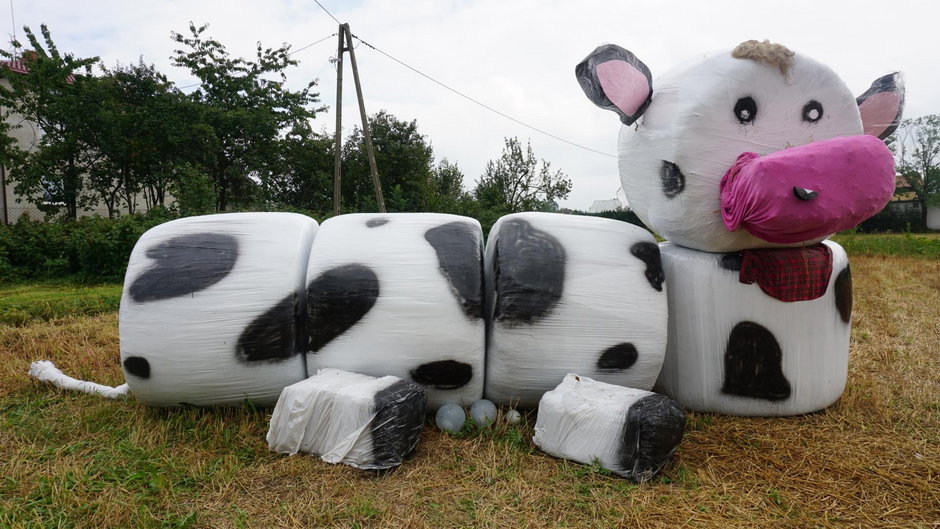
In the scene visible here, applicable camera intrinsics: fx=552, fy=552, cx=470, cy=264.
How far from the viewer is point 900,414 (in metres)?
2.91

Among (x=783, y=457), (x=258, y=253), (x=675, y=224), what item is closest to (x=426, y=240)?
(x=258, y=253)

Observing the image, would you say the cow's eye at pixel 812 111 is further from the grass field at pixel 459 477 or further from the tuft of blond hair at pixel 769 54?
the grass field at pixel 459 477

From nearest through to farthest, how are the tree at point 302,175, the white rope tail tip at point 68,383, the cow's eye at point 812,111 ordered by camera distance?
the cow's eye at point 812,111 < the white rope tail tip at point 68,383 < the tree at point 302,175

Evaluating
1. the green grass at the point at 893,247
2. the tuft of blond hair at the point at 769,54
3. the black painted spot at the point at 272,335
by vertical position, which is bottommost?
the green grass at the point at 893,247

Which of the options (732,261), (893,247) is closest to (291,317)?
(732,261)

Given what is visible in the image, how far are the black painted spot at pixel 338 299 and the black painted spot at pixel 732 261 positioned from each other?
173 centimetres

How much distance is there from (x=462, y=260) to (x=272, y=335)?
949 millimetres

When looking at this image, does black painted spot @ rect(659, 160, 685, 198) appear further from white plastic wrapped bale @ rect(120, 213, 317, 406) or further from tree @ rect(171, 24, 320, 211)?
tree @ rect(171, 24, 320, 211)

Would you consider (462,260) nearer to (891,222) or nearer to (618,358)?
(618,358)

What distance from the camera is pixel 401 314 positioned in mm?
2539

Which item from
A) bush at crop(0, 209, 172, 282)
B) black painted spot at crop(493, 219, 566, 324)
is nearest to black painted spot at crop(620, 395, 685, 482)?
black painted spot at crop(493, 219, 566, 324)

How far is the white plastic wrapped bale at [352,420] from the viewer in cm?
223

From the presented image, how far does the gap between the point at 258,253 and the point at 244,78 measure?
15.8 meters

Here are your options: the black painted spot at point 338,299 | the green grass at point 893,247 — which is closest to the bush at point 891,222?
the green grass at point 893,247
